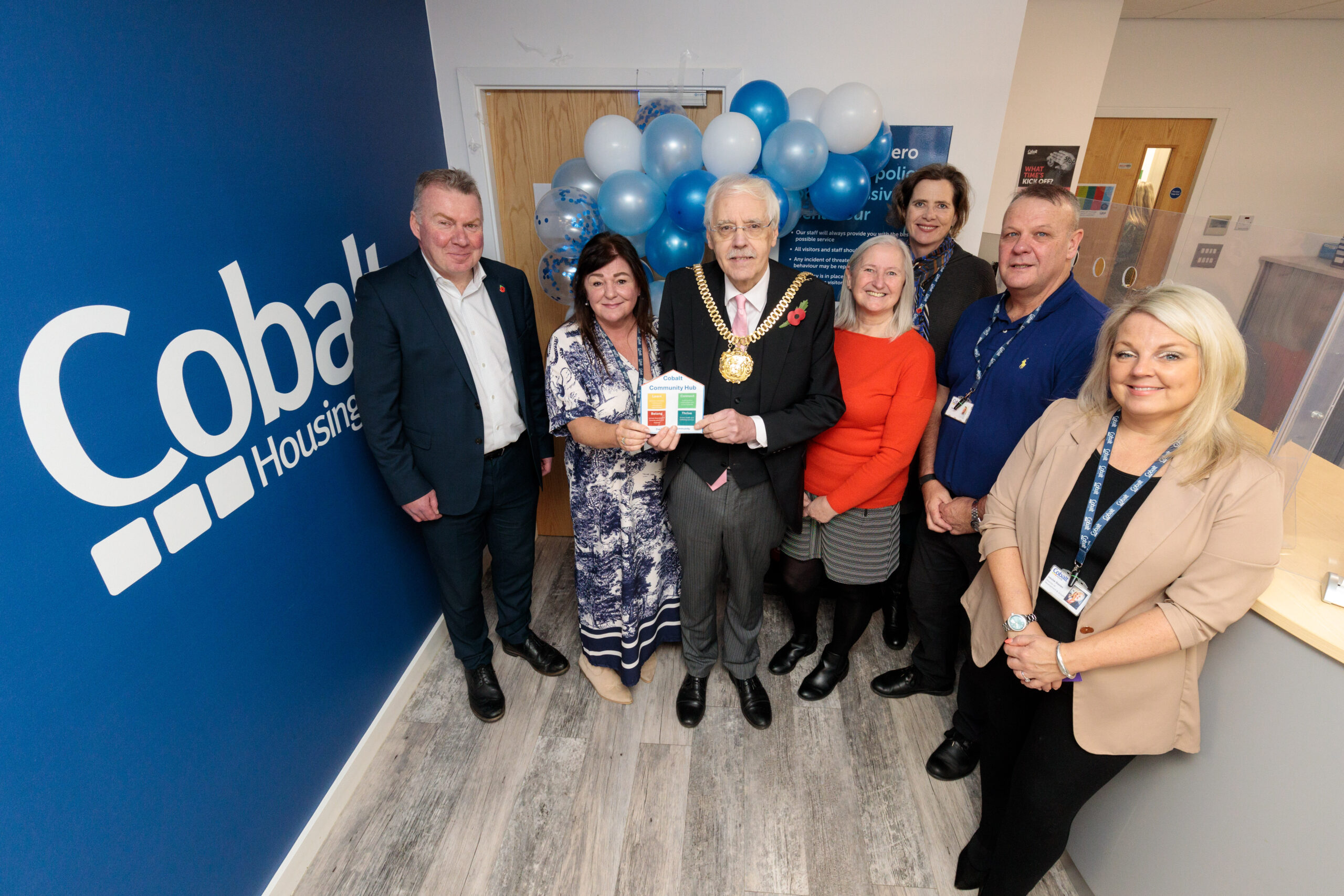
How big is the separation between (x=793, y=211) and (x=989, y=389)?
121cm

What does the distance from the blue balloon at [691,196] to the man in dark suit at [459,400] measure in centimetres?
66

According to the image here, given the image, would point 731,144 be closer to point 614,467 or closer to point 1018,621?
point 614,467

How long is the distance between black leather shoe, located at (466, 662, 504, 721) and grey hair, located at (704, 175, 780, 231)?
1937 millimetres

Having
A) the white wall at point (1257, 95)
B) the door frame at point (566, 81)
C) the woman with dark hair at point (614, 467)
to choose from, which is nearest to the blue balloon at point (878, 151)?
the door frame at point (566, 81)

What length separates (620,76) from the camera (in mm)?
2676

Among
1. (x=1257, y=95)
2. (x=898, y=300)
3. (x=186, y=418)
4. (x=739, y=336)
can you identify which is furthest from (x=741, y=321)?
(x=1257, y=95)

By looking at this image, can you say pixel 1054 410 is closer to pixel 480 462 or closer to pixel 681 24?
pixel 480 462

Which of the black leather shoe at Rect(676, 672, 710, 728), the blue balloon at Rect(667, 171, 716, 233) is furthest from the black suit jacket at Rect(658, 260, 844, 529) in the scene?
the black leather shoe at Rect(676, 672, 710, 728)

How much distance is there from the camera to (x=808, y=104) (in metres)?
2.49

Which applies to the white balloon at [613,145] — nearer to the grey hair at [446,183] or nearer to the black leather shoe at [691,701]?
the grey hair at [446,183]

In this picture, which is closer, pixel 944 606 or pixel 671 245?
pixel 944 606

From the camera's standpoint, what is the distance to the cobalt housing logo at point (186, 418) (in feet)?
3.73

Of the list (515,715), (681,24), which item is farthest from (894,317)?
(515,715)

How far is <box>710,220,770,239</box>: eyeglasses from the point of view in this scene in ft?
5.60
